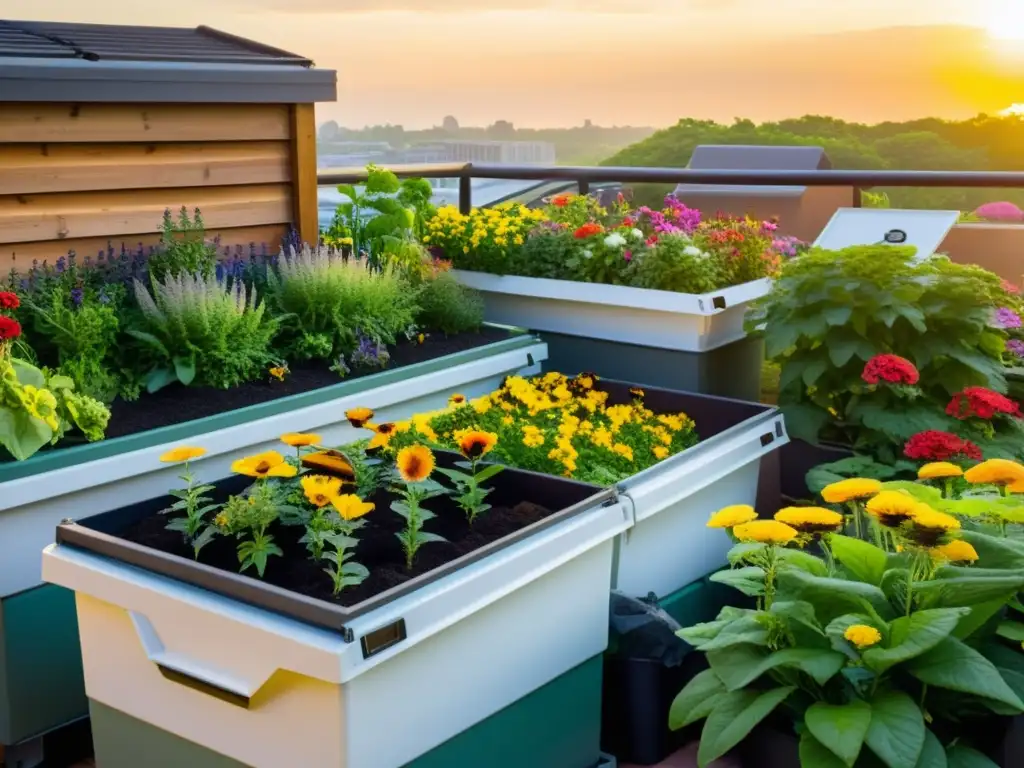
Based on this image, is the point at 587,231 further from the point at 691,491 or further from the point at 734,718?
the point at 734,718

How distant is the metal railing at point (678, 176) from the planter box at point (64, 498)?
4.93 ft

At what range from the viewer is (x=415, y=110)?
16.7 ft

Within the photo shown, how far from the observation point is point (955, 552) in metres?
1.96

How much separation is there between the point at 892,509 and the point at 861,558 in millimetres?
190

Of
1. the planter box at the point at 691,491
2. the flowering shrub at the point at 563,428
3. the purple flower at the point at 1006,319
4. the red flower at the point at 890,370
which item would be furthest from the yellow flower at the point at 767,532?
the purple flower at the point at 1006,319

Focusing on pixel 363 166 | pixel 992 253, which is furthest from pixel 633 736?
pixel 992 253

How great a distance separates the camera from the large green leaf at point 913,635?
→ 1.78 meters

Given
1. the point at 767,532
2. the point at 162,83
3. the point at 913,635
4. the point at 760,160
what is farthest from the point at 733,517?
the point at 760,160

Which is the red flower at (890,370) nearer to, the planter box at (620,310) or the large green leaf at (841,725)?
the planter box at (620,310)

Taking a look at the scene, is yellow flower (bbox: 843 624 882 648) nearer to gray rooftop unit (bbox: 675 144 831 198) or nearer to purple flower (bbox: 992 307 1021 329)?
purple flower (bbox: 992 307 1021 329)

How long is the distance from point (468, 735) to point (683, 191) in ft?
26.3

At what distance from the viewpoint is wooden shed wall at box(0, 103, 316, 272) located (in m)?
2.91

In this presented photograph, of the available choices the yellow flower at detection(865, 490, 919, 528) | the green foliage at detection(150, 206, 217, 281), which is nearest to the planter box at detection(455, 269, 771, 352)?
the green foliage at detection(150, 206, 217, 281)

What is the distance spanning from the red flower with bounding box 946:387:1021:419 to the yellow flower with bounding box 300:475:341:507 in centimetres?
178
